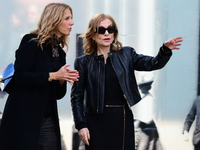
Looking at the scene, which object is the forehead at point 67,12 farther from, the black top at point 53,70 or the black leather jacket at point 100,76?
the black leather jacket at point 100,76

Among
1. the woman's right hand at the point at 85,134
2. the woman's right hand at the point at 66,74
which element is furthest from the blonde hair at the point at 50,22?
the woman's right hand at the point at 85,134

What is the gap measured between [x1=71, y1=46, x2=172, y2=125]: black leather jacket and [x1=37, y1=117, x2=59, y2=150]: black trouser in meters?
0.22

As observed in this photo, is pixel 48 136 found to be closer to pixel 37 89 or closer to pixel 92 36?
pixel 37 89

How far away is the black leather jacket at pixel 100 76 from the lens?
356 centimetres

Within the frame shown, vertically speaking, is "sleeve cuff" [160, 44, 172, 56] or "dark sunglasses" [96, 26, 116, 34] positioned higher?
"dark sunglasses" [96, 26, 116, 34]

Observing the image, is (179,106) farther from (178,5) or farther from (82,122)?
(82,122)

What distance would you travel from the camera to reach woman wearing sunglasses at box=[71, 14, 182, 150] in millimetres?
3570

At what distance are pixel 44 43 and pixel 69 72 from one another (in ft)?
1.22

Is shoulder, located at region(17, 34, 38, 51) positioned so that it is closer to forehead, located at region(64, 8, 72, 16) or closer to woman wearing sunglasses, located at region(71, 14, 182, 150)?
forehead, located at region(64, 8, 72, 16)

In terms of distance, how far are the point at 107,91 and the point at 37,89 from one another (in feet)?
1.84

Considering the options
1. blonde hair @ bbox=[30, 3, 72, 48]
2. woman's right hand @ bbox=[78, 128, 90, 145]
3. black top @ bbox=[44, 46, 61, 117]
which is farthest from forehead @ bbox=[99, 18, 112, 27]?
woman's right hand @ bbox=[78, 128, 90, 145]

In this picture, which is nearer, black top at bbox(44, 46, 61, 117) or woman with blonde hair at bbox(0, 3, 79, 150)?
woman with blonde hair at bbox(0, 3, 79, 150)

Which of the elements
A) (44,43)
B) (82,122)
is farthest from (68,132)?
(44,43)

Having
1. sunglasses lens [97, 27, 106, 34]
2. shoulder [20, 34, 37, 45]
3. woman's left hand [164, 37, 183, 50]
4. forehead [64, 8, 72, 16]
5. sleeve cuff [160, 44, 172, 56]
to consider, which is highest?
forehead [64, 8, 72, 16]
